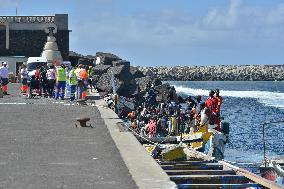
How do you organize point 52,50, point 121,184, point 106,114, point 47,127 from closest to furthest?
point 121,184 < point 47,127 < point 106,114 < point 52,50

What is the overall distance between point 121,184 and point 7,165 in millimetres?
2431

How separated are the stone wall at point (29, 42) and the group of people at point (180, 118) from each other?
33029 mm

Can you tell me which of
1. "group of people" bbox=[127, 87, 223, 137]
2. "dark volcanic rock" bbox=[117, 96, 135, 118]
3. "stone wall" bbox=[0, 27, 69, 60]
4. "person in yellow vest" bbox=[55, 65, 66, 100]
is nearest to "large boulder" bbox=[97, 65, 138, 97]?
"dark volcanic rock" bbox=[117, 96, 135, 118]

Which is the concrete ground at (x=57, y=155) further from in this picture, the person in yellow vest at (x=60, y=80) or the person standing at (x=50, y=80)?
the person standing at (x=50, y=80)

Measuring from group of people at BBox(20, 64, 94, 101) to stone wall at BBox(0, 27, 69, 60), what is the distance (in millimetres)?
35372

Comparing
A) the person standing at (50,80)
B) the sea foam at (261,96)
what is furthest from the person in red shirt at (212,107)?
the sea foam at (261,96)

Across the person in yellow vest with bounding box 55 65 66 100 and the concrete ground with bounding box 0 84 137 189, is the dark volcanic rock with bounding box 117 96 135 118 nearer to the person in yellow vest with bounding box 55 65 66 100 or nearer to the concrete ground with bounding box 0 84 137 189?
the person in yellow vest with bounding box 55 65 66 100

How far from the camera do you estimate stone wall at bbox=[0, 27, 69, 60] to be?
7150 centimetres

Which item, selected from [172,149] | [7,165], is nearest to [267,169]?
[172,149]

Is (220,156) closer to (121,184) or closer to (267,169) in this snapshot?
(267,169)

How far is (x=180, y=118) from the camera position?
28453mm

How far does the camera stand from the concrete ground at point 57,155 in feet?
36.1

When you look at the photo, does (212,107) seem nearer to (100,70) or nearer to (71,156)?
(71,156)

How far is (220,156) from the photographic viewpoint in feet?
69.4
